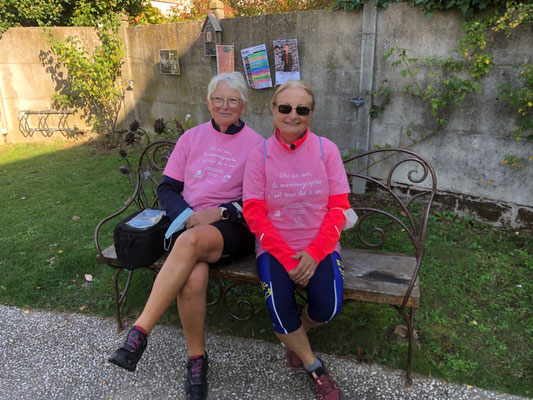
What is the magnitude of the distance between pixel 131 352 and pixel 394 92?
354cm

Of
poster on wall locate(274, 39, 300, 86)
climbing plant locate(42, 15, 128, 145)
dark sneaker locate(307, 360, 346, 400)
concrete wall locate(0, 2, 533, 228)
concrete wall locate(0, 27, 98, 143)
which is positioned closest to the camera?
dark sneaker locate(307, 360, 346, 400)

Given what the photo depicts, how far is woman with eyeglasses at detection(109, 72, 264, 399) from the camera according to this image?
84.4 inches

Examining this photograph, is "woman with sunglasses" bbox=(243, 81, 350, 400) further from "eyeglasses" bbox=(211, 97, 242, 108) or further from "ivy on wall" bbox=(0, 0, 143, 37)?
"ivy on wall" bbox=(0, 0, 143, 37)

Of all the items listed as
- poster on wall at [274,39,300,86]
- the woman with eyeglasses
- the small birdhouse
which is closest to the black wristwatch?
the woman with eyeglasses

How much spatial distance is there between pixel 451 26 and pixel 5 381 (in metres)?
4.33

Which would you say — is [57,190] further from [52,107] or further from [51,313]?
[52,107]

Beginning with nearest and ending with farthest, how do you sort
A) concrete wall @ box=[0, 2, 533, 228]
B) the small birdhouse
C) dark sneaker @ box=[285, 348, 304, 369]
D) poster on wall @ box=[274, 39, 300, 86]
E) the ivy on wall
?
1. dark sneaker @ box=[285, 348, 304, 369]
2. concrete wall @ box=[0, 2, 533, 228]
3. poster on wall @ box=[274, 39, 300, 86]
4. the small birdhouse
5. the ivy on wall

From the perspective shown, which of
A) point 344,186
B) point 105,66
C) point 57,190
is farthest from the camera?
point 105,66

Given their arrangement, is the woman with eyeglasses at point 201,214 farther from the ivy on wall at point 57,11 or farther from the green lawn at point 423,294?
the ivy on wall at point 57,11

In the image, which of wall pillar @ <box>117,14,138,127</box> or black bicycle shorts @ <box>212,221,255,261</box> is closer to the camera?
black bicycle shorts @ <box>212,221,255,261</box>

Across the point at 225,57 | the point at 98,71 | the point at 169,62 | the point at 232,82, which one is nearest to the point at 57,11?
the point at 98,71

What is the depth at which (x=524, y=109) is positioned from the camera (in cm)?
361

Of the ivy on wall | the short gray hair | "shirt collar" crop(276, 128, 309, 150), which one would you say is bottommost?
"shirt collar" crop(276, 128, 309, 150)

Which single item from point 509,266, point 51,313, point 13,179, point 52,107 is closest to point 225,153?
point 51,313
